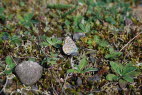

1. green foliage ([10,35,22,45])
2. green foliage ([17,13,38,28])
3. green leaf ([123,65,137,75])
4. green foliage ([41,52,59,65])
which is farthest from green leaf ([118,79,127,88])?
green foliage ([17,13,38,28])

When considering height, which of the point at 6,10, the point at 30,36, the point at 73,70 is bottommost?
the point at 73,70

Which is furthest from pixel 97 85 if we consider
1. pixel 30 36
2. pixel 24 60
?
pixel 30 36

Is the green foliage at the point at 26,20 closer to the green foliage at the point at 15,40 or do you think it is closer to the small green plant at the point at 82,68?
the green foliage at the point at 15,40

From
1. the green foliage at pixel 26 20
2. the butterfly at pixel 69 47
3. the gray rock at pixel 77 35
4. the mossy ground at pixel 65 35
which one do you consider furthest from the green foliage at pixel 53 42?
the green foliage at pixel 26 20

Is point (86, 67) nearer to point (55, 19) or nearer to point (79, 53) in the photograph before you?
point (79, 53)

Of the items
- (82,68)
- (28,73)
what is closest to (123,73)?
(82,68)

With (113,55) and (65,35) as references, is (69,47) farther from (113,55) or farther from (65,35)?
(113,55)

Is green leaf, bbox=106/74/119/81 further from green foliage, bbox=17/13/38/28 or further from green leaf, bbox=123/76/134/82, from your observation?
green foliage, bbox=17/13/38/28
